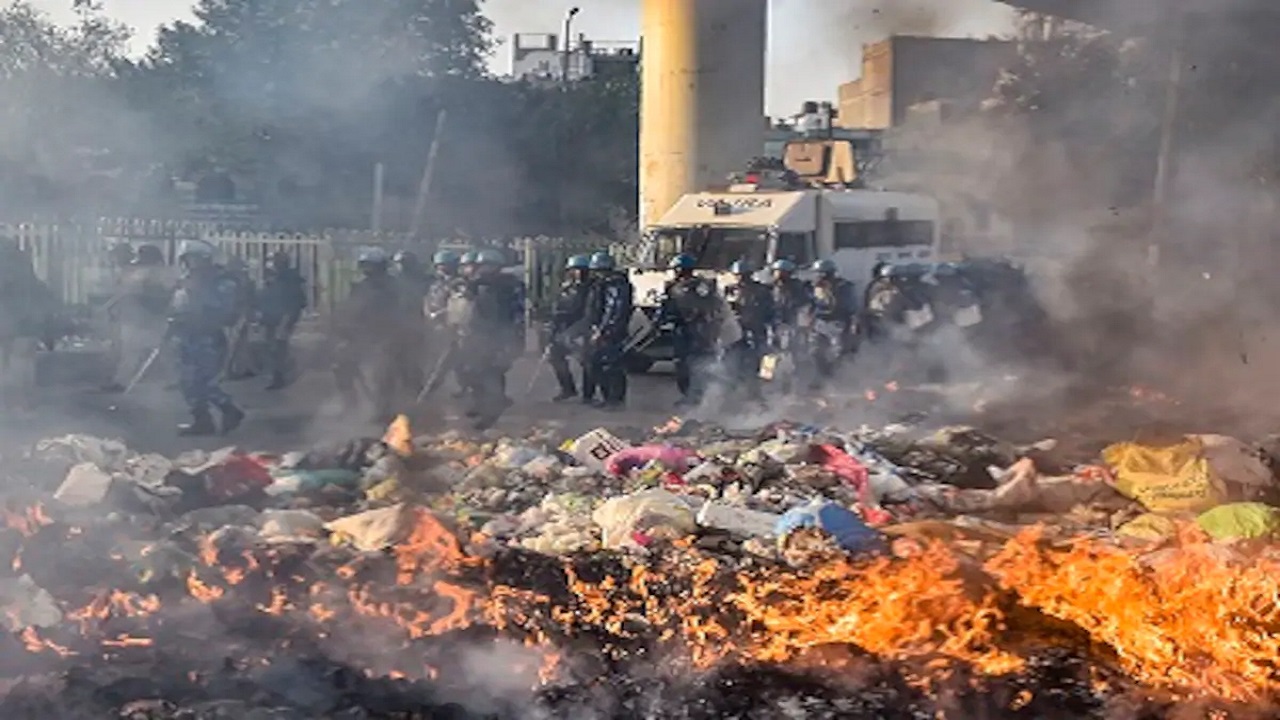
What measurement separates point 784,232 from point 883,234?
159 cm

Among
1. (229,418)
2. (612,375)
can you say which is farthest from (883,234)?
(229,418)

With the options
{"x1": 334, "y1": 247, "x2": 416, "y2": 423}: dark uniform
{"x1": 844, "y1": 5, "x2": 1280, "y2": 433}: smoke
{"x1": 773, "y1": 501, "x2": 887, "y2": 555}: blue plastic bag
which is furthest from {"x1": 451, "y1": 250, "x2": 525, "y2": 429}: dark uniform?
{"x1": 773, "y1": 501, "x2": 887, "y2": 555}: blue plastic bag

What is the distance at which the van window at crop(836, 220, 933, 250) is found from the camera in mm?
13688

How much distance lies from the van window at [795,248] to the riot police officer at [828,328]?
140 centimetres

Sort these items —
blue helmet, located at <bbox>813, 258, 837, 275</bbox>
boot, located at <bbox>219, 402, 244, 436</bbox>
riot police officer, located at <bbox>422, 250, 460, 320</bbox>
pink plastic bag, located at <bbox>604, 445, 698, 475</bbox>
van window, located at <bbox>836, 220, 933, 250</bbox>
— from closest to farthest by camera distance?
pink plastic bag, located at <bbox>604, 445, 698, 475</bbox> → boot, located at <bbox>219, 402, 244, 436</bbox> → riot police officer, located at <bbox>422, 250, 460, 320</bbox> → blue helmet, located at <bbox>813, 258, 837, 275</bbox> → van window, located at <bbox>836, 220, 933, 250</bbox>

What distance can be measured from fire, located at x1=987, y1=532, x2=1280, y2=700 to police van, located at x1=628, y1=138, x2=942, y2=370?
714cm

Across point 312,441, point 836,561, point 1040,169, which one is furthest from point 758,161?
point 836,561

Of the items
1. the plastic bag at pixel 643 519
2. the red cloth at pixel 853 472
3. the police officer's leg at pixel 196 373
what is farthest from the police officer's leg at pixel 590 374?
the plastic bag at pixel 643 519

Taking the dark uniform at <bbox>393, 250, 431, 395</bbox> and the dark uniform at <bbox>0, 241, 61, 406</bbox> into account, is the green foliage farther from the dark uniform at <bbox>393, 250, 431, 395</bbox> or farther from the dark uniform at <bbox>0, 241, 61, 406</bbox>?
the dark uniform at <bbox>393, 250, 431, 395</bbox>

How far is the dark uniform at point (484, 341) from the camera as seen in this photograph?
953 cm

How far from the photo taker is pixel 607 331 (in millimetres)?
10281

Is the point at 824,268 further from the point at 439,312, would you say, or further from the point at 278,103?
the point at 278,103

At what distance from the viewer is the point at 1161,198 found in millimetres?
13430

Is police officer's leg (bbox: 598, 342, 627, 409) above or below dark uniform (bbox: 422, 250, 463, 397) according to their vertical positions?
below
